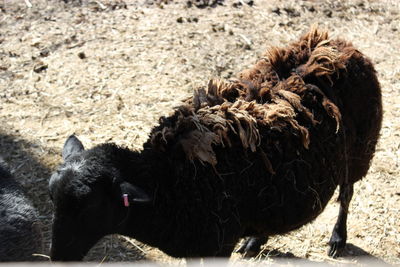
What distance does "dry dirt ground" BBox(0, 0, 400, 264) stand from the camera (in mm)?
5465

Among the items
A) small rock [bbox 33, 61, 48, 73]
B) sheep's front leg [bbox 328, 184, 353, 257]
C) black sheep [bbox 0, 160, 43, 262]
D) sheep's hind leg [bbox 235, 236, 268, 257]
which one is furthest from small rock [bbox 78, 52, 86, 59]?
sheep's front leg [bbox 328, 184, 353, 257]

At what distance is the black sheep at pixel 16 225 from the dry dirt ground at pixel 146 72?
74 cm

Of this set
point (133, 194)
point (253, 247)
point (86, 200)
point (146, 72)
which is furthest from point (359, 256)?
point (146, 72)

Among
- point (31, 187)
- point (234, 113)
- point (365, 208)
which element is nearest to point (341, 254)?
point (365, 208)

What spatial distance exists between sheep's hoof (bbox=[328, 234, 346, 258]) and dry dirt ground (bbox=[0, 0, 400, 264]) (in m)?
0.07

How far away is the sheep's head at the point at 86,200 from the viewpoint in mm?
3520

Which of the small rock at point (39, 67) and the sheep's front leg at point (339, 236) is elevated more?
the small rock at point (39, 67)

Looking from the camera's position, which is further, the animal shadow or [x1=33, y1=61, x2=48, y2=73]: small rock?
[x1=33, y1=61, x2=48, y2=73]: small rock

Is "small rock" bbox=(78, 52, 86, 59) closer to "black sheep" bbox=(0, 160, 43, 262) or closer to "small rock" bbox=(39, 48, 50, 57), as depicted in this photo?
"small rock" bbox=(39, 48, 50, 57)

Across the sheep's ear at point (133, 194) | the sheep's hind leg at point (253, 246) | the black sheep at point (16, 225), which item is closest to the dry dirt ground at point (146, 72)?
the sheep's hind leg at point (253, 246)

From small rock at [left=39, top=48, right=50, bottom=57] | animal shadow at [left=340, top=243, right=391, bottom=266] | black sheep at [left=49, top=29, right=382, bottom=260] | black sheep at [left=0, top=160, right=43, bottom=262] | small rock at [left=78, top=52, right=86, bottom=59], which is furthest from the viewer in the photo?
small rock at [left=39, top=48, right=50, bottom=57]

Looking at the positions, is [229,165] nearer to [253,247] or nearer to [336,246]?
[253,247]

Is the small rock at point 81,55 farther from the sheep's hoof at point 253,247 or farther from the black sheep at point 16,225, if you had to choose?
the sheep's hoof at point 253,247

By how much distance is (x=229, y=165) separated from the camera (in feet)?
12.6
